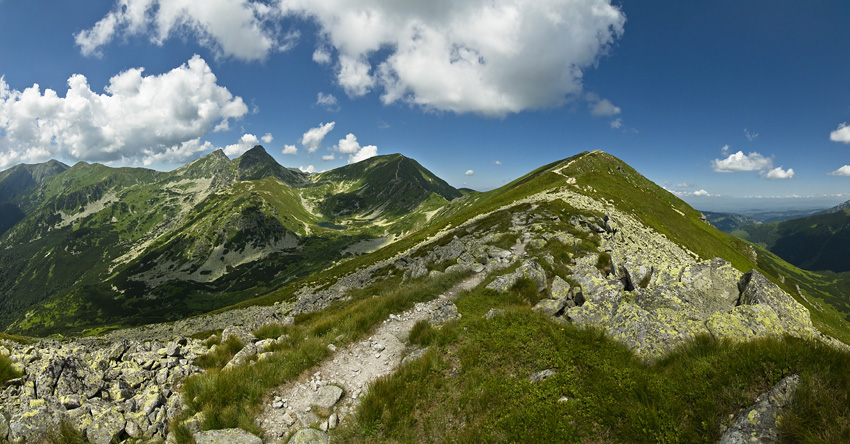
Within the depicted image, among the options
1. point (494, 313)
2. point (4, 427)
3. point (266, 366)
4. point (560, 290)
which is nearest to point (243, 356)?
point (266, 366)

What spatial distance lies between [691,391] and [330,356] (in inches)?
469

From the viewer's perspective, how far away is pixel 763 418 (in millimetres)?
6070

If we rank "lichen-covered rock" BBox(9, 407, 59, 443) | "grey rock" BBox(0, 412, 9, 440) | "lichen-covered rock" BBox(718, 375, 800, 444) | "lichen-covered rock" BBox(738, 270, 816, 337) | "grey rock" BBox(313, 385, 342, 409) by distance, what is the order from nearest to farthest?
1. "lichen-covered rock" BBox(718, 375, 800, 444)
2. "grey rock" BBox(0, 412, 9, 440)
3. "lichen-covered rock" BBox(9, 407, 59, 443)
4. "grey rock" BBox(313, 385, 342, 409)
5. "lichen-covered rock" BBox(738, 270, 816, 337)

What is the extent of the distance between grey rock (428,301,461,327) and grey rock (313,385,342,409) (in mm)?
5763

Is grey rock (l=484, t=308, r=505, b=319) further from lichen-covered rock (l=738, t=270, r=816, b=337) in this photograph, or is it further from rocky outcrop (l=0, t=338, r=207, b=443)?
rocky outcrop (l=0, t=338, r=207, b=443)

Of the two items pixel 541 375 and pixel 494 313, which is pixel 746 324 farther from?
pixel 494 313

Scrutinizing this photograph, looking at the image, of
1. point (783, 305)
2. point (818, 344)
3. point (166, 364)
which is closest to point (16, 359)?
point (166, 364)

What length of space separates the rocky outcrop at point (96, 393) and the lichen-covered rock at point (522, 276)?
1588 cm

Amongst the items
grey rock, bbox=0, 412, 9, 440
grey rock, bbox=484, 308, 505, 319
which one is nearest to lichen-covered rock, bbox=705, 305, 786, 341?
grey rock, bbox=484, 308, 505, 319

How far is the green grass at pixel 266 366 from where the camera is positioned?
9.02 m

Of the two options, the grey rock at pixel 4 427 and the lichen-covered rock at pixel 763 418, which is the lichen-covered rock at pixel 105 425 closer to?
the grey rock at pixel 4 427

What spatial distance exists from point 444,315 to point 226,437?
9.82 metres

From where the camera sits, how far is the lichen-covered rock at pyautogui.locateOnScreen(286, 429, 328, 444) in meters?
8.09

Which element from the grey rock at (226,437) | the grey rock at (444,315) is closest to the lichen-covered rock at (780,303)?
the grey rock at (444,315)
